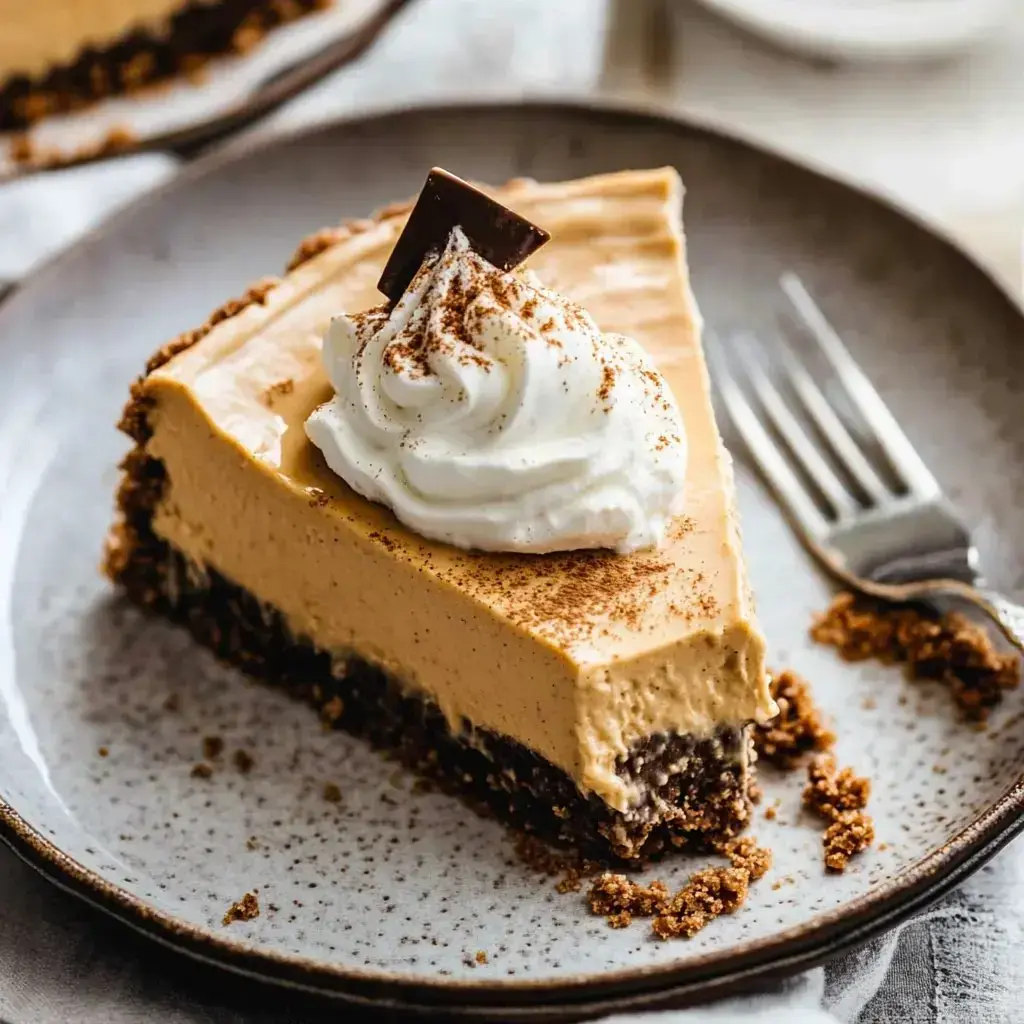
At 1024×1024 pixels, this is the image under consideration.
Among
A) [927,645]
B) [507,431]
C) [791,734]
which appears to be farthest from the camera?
[927,645]

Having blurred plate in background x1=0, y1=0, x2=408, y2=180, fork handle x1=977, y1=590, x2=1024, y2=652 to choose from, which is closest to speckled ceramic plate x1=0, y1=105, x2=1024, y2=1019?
fork handle x1=977, y1=590, x2=1024, y2=652

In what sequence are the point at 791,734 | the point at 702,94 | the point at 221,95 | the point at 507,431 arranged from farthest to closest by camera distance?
1. the point at 702,94
2. the point at 221,95
3. the point at 791,734
4. the point at 507,431

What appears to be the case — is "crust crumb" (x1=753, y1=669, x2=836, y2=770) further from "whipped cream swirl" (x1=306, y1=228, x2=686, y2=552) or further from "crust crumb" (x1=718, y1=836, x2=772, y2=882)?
"whipped cream swirl" (x1=306, y1=228, x2=686, y2=552)

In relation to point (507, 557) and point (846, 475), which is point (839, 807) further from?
point (846, 475)

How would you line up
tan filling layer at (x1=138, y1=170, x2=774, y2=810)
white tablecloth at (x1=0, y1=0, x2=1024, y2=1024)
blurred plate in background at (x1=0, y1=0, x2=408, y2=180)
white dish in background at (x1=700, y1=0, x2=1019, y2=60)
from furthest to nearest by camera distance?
white dish in background at (x1=700, y1=0, x2=1019, y2=60)
blurred plate in background at (x1=0, y1=0, x2=408, y2=180)
white tablecloth at (x1=0, y1=0, x2=1024, y2=1024)
tan filling layer at (x1=138, y1=170, x2=774, y2=810)

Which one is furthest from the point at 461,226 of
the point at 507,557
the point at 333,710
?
the point at 333,710

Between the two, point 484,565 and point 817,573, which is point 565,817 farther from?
point 817,573
